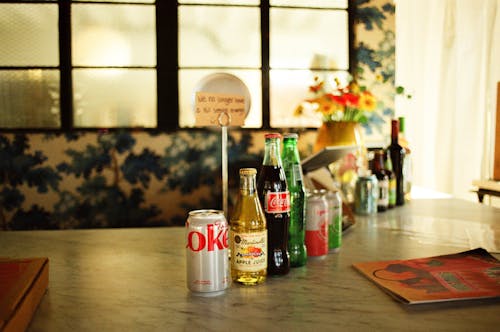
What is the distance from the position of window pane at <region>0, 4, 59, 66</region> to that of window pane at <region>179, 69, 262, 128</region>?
0.74m

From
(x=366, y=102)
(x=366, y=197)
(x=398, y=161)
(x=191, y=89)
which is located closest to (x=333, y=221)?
(x=366, y=197)

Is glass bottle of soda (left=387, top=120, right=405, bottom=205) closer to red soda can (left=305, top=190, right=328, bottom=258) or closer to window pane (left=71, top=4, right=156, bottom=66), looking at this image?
red soda can (left=305, top=190, right=328, bottom=258)

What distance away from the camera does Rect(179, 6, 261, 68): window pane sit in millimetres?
2717

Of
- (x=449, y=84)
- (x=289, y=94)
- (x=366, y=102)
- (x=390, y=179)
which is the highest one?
(x=449, y=84)

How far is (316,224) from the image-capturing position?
965mm

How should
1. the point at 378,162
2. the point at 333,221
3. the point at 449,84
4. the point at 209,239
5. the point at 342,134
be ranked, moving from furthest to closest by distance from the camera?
1. the point at 449,84
2. the point at 342,134
3. the point at 378,162
4. the point at 333,221
5. the point at 209,239

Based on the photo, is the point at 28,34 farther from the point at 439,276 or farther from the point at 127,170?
the point at 439,276

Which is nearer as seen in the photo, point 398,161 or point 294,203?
point 294,203

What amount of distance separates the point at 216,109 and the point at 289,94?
1.92m

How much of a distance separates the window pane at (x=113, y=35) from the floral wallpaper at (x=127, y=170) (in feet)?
1.42

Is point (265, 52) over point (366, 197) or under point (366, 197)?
over

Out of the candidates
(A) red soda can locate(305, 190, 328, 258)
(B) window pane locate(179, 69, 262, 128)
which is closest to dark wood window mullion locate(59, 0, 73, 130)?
(B) window pane locate(179, 69, 262, 128)

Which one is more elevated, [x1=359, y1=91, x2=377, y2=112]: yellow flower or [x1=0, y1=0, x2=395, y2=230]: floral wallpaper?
[x1=359, y1=91, x2=377, y2=112]: yellow flower

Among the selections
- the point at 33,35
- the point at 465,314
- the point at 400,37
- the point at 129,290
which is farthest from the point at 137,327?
the point at 400,37
